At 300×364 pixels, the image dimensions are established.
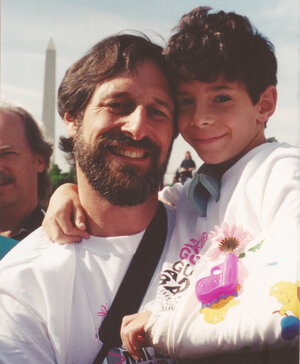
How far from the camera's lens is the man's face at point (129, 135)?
1.94 meters

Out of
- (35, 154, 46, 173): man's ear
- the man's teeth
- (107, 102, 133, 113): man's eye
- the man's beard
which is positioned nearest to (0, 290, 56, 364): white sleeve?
the man's beard

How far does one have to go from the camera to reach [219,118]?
1951mm

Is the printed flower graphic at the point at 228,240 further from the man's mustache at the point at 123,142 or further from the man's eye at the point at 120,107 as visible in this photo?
the man's eye at the point at 120,107

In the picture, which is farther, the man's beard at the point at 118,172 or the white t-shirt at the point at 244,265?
the man's beard at the point at 118,172

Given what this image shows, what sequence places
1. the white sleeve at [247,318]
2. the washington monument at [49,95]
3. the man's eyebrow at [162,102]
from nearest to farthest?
the white sleeve at [247,318]
the man's eyebrow at [162,102]
the washington monument at [49,95]

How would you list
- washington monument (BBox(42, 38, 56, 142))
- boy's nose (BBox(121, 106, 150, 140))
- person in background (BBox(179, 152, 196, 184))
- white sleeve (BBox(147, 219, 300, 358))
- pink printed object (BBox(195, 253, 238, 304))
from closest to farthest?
1. white sleeve (BBox(147, 219, 300, 358))
2. pink printed object (BBox(195, 253, 238, 304))
3. boy's nose (BBox(121, 106, 150, 140))
4. washington monument (BBox(42, 38, 56, 142))
5. person in background (BBox(179, 152, 196, 184))

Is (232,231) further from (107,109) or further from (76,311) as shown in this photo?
(107,109)

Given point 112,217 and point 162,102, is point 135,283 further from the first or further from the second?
point 162,102

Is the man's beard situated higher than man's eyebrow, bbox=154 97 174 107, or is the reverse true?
man's eyebrow, bbox=154 97 174 107

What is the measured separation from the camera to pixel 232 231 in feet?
5.37

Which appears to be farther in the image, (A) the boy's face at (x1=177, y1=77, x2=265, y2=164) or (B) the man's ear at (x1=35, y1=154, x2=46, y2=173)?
(B) the man's ear at (x1=35, y1=154, x2=46, y2=173)

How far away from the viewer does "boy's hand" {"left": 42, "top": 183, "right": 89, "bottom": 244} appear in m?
1.91

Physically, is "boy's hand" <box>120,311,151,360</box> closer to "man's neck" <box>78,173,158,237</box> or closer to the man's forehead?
"man's neck" <box>78,173,158,237</box>

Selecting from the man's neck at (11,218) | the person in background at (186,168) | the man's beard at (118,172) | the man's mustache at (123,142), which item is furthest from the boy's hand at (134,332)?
the person in background at (186,168)
